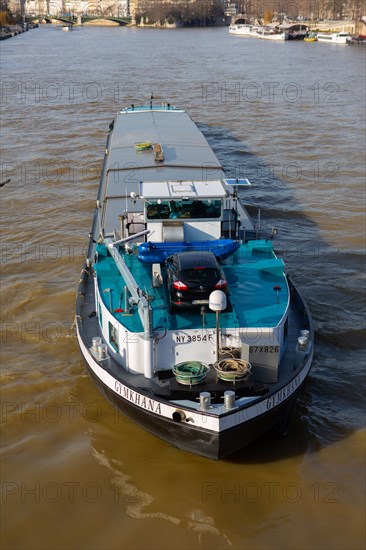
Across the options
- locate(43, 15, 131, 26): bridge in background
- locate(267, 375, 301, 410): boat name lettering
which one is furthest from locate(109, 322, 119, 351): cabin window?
locate(43, 15, 131, 26): bridge in background

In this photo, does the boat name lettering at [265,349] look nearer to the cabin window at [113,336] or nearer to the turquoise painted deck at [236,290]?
the turquoise painted deck at [236,290]

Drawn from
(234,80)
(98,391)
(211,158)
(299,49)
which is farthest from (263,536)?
(299,49)

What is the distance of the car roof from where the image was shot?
477 inches

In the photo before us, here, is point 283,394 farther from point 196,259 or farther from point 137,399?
point 196,259

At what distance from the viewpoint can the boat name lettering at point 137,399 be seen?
11.1 m

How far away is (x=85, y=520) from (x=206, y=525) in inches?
79.1

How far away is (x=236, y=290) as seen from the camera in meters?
12.9

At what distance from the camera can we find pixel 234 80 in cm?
5375

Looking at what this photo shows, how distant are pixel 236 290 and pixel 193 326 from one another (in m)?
1.60

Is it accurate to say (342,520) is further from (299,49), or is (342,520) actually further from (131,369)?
(299,49)

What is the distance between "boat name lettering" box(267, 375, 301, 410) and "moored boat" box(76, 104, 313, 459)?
2 cm

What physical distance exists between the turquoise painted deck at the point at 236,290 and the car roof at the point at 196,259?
2.73 ft

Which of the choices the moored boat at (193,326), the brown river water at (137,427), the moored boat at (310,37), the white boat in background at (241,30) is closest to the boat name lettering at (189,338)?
the moored boat at (193,326)

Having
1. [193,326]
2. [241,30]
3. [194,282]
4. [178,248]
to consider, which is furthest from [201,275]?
[241,30]
